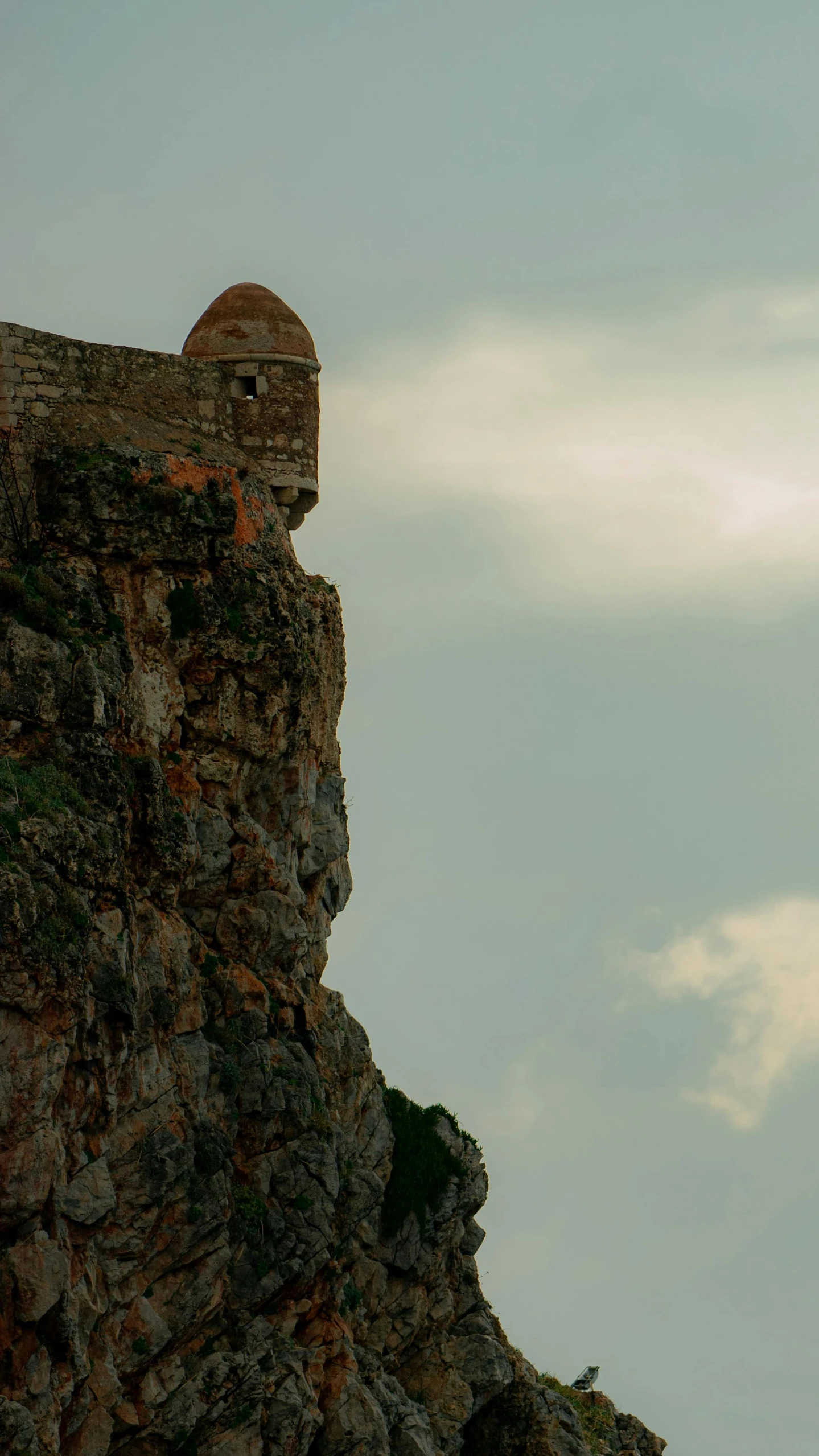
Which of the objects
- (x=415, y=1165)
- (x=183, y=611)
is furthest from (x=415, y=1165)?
(x=183, y=611)

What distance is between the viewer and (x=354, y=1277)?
1416 inches

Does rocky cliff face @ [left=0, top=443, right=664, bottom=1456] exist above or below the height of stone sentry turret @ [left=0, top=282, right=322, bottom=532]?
below

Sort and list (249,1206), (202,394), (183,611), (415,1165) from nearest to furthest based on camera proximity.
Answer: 1. (249,1206)
2. (183,611)
3. (202,394)
4. (415,1165)

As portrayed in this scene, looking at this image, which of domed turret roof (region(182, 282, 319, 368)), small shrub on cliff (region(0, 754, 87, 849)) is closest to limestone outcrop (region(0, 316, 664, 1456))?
small shrub on cliff (region(0, 754, 87, 849))

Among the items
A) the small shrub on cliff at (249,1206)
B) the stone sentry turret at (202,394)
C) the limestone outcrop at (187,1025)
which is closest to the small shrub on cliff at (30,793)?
the limestone outcrop at (187,1025)

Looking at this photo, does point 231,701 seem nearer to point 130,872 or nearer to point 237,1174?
point 130,872

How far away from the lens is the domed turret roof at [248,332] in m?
35.4

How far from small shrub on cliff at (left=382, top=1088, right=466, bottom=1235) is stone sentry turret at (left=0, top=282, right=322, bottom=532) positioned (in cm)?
1056

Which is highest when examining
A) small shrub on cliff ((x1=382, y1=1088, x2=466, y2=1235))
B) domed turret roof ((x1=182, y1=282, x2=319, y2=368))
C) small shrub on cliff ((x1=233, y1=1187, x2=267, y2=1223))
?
domed turret roof ((x1=182, y1=282, x2=319, y2=368))

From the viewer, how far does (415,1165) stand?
3719cm

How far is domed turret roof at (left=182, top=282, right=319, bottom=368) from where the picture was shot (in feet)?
116

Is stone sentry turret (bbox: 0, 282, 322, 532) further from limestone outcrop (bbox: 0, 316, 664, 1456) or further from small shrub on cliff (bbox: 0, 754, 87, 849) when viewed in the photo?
small shrub on cliff (bbox: 0, 754, 87, 849)

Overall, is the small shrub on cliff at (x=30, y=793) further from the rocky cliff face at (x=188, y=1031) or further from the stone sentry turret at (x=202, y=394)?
the stone sentry turret at (x=202, y=394)

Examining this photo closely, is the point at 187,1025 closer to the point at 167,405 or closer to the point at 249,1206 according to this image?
the point at 249,1206
